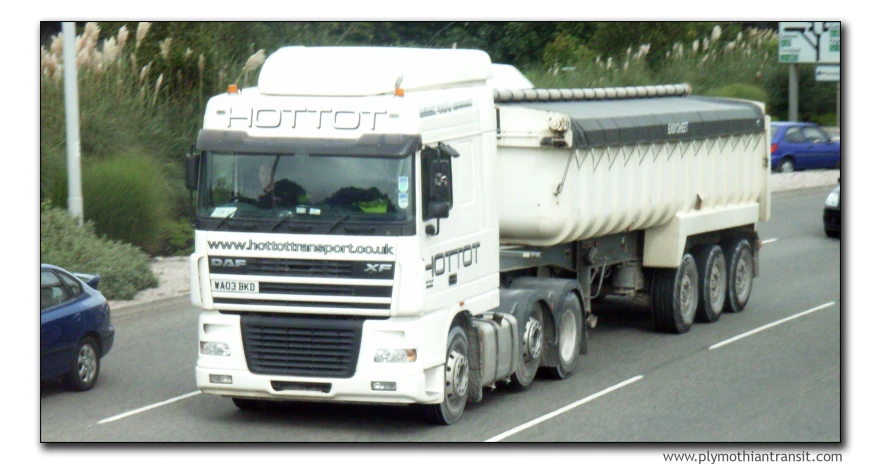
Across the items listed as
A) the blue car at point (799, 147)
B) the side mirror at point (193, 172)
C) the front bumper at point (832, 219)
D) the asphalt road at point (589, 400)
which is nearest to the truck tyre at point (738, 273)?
the asphalt road at point (589, 400)

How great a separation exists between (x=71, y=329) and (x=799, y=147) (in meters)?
28.6

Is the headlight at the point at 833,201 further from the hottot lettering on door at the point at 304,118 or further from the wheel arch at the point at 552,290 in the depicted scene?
the hottot lettering on door at the point at 304,118

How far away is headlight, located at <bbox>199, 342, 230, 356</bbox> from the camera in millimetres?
10656

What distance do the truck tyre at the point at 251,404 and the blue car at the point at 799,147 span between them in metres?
27.2

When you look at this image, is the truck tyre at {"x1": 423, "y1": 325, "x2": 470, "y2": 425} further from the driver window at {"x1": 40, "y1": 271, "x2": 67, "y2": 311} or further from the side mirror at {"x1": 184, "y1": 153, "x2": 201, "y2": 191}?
the driver window at {"x1": 40, "y1": 271, "x2": 67, "y2": 311}

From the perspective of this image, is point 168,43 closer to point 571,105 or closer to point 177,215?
point 177,215

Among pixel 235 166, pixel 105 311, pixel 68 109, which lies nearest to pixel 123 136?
pixel 68 109

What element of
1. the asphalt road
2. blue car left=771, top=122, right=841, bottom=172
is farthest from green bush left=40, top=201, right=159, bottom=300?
blue car left=771, top=122, right=841, bottom=172

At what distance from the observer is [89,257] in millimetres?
17375

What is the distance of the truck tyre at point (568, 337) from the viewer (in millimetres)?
13227

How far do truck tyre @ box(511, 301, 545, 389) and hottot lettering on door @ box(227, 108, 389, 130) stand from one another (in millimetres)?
3140

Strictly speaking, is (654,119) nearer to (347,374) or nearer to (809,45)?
(347,374)

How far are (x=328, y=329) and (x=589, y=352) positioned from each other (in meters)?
5.24

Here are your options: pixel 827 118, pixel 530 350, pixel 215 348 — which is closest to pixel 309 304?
pixel 215 348
